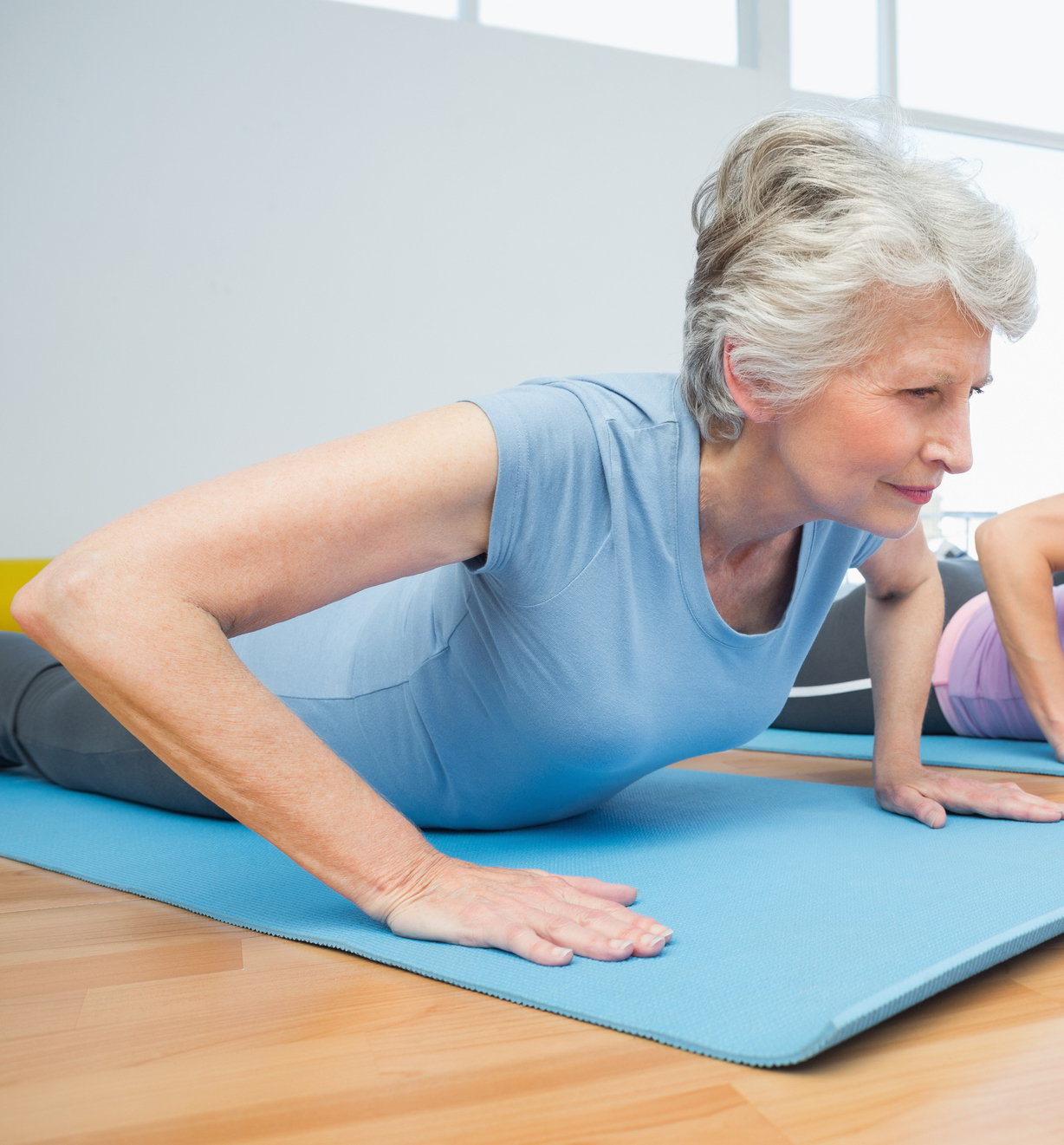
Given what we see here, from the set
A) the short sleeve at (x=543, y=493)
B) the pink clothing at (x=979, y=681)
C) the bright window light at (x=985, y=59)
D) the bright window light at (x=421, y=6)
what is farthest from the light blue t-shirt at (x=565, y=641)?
the bright window light at (x=985, y=59)

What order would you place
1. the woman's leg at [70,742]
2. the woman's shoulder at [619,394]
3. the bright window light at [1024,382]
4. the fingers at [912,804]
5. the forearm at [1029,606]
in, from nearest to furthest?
A: 1. the woman's shoulder at [619,394]
2. the fingers at [912,804]
3. the woman's leg at [70,742]
4. the forearm at [1029,606]
5. the bright window light at [1024,382]

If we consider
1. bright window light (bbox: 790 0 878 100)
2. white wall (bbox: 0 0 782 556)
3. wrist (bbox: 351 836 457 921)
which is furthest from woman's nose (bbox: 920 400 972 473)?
bright window light (bbox: 790 0 878 100)

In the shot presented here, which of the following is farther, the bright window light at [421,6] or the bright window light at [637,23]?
the bright window light at [637,23]

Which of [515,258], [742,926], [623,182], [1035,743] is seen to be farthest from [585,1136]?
[623,182]

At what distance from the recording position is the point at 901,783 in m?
1.45

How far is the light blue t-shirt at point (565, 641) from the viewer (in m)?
1.05

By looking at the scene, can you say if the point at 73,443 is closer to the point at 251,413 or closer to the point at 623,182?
the point at 251,413

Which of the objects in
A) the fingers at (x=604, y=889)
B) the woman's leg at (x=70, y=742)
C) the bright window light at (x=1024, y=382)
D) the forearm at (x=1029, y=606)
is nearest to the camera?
the fingers at (x=604, y=889)

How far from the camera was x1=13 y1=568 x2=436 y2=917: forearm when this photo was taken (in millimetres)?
872

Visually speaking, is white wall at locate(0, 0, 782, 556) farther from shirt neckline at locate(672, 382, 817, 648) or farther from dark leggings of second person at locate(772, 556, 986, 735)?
shirt neckline at locate(672, 382, 817, 648)

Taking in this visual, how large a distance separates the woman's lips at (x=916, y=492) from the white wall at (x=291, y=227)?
3.71 meters

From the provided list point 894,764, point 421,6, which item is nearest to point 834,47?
point 421,6

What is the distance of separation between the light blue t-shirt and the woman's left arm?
0.41 ft

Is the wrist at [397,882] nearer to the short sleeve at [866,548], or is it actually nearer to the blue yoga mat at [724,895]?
the blue yoga mat at [724,895]
